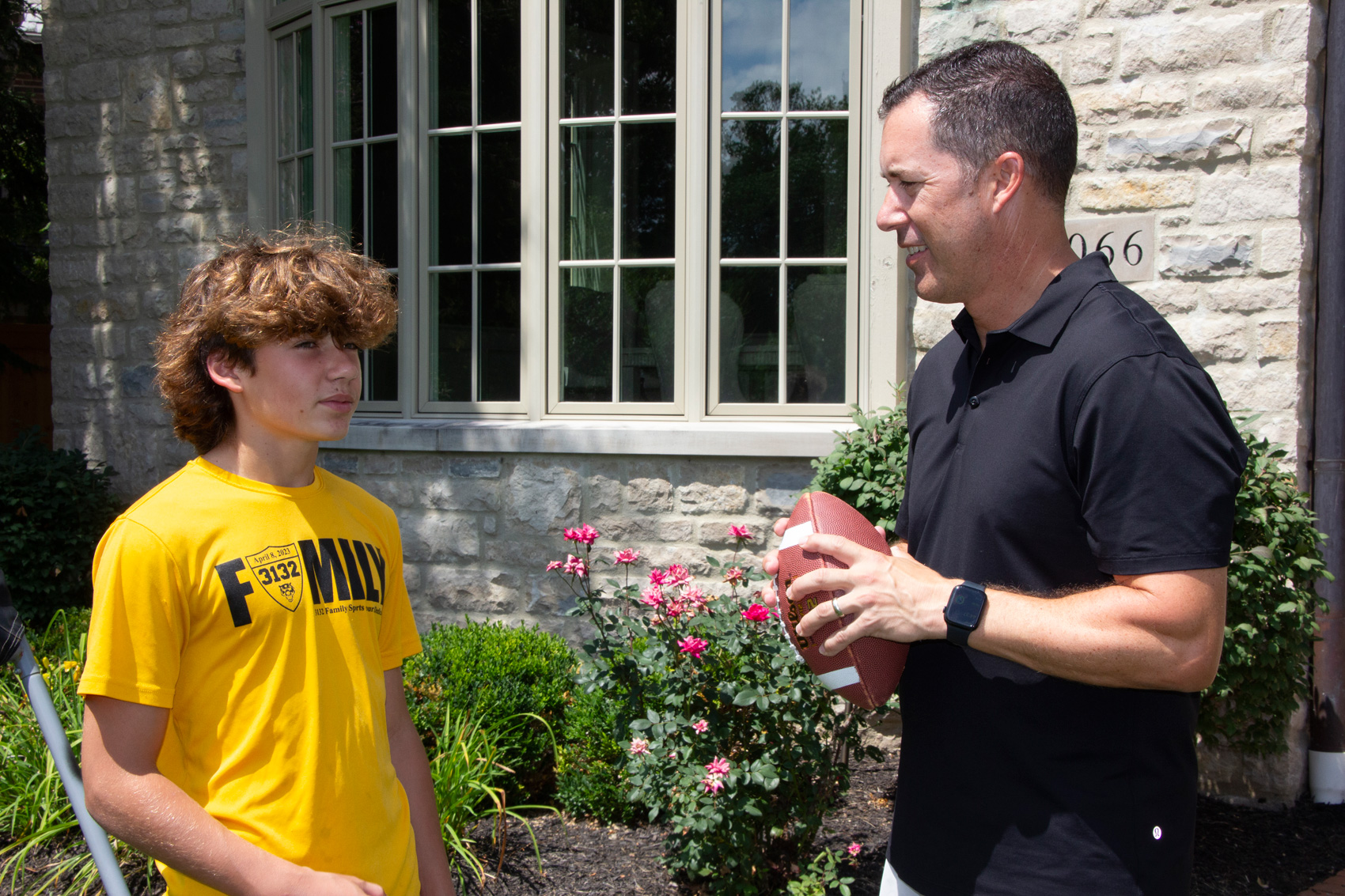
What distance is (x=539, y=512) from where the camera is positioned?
509 cm

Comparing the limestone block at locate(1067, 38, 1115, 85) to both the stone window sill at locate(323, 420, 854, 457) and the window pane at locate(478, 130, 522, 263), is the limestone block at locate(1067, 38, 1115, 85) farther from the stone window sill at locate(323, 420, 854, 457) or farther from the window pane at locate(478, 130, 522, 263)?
the window pane at locate(478, 130, 522, 263)

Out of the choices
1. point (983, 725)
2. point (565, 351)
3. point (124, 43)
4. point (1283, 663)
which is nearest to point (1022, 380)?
point (983, 725)

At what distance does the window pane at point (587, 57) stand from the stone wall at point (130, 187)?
2.26m

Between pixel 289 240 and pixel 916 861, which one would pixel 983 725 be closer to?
pixel 916 861

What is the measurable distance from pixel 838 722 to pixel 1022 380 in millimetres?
2081

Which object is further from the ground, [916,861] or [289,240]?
[289,240]

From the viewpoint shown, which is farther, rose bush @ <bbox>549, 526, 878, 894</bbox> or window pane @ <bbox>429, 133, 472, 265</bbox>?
window pane @ <bbox>429, 133, 472, 265</bbox>

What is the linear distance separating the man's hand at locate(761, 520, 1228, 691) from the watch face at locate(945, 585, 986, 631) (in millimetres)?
12

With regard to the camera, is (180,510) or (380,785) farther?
(380,785)

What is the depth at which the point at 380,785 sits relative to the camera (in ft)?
5.84

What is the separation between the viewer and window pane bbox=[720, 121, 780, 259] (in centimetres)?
490

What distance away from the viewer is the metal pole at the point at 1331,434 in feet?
13.5

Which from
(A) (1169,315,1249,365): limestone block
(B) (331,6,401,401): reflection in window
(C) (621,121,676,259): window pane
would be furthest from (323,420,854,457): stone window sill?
(A) (1169,315,1249,365): limestone block

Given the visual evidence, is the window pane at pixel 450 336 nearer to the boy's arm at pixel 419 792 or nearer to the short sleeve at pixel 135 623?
the boy's arm at pixel 419 792
